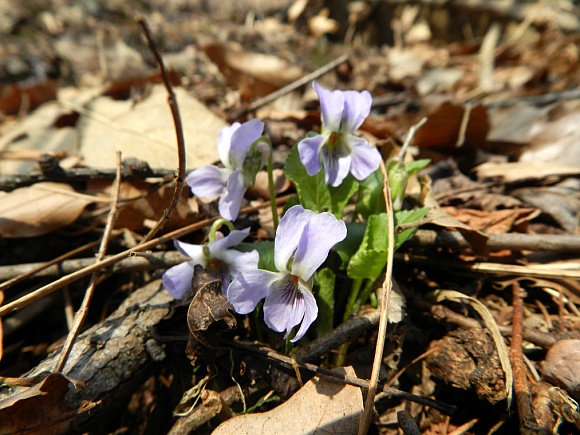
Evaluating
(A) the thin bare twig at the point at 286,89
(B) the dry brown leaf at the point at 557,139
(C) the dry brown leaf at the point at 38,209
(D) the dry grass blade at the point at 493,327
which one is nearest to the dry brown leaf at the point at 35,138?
(C) the dry brown leaf at the point at 38,209

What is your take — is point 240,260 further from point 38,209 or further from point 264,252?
point 38,209

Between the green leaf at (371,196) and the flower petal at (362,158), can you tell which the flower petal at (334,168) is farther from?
the green leaf at (371,196)

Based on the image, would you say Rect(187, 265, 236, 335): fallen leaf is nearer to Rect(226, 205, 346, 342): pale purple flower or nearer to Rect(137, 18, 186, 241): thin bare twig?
Rect(226, 205, 346, 342): pale purple flower

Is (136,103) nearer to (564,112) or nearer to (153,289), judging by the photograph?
(153,289)

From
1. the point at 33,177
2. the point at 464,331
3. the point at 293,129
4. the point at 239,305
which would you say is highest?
the point at 33,177

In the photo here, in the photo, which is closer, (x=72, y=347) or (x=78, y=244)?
(x=72, y=347)

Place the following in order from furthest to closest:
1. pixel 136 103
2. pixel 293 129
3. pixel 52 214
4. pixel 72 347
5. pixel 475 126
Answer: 1. pixel 136 103
2. pixel 293 129
3. pixel 475 126
4. pixel 52 214
5. pixel 72 347

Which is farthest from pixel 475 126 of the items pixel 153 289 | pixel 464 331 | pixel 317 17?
pixel 317 17
